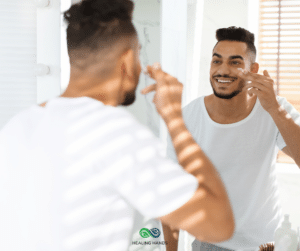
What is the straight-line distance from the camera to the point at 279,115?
0.92 m

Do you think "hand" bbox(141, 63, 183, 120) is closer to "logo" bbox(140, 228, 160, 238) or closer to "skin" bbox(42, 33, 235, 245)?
"skin" bbox(42, 33, 235, 245)

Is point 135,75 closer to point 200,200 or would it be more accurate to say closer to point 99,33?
point 99,33

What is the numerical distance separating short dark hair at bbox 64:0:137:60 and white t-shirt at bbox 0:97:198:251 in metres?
0.13

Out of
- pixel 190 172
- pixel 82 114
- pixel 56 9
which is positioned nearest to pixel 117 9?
pixel 82 114

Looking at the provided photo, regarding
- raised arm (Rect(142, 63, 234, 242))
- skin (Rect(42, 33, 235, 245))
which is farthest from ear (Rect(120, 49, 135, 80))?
raised arm (Rect(142, 63, 234, 242))

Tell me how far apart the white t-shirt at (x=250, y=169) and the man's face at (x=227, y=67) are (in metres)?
0.10

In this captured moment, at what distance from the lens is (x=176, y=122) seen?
540mm

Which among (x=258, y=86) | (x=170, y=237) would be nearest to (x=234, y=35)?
(x=258, y=86)

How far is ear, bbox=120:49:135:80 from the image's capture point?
1.83ft

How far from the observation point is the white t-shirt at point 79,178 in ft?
1.40

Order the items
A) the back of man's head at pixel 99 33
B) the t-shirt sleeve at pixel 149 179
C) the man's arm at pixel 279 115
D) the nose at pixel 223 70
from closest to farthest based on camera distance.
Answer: the t-shirt sleeve at pixel 149 179 < the back of man's head at pixel 99 33 < the man's arm at pixel 279 115 < the nose at pixel 223 70

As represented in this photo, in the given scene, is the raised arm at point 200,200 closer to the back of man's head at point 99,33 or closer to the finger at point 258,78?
the back of man's head at point 99,33

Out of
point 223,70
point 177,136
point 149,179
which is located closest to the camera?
point 149,179

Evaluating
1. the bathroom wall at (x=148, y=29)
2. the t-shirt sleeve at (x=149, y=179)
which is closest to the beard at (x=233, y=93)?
the bathroom wall at (x=148, y=29)
